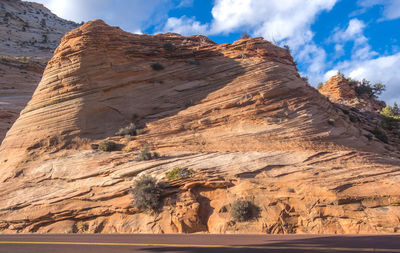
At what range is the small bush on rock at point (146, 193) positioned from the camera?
10133mm

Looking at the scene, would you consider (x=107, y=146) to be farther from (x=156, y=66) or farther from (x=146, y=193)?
(x=156, y=66)

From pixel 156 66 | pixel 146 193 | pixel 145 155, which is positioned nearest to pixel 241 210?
pixel 146 193

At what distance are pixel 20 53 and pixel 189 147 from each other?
5255cm

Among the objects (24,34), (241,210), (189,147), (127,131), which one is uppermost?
(24,34)

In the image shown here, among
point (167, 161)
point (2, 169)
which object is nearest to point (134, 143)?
point (167, 161)

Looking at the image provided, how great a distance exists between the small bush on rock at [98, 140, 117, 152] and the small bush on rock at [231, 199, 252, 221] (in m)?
7.02

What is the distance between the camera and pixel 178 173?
11.1 metres

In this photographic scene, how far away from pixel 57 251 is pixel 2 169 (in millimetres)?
10137

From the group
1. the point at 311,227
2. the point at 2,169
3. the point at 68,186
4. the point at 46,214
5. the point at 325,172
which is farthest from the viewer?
the point at 2,169

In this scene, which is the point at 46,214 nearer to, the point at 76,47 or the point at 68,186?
the point at 68,186

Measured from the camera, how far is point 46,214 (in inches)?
437

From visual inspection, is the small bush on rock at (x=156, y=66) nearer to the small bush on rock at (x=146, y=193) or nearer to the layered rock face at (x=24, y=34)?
the small bush on rock at (x=146, y=193)

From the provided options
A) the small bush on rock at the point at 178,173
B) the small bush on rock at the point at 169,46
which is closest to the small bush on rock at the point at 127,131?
the small bush on rock at the point at 178,173

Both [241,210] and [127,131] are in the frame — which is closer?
[241,210]
